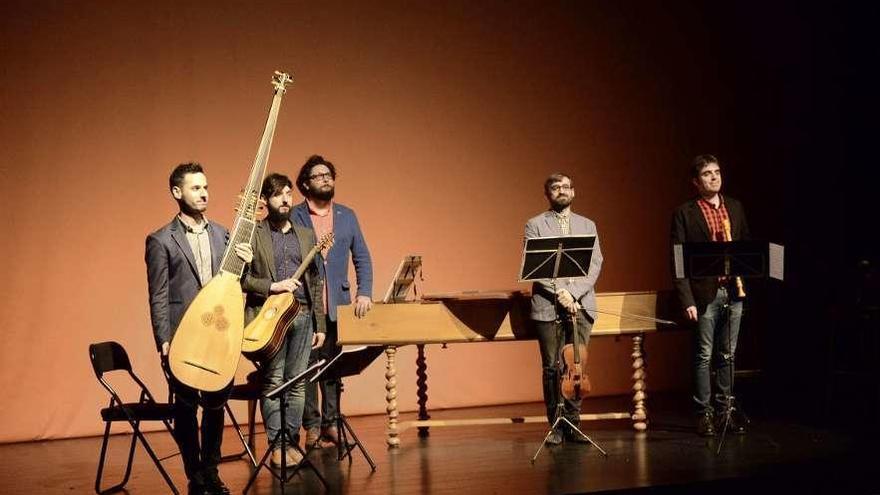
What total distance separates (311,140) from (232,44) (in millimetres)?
865

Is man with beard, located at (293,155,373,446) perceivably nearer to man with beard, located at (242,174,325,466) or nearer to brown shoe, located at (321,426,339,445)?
brown shoe, located at (321,426,339,445)

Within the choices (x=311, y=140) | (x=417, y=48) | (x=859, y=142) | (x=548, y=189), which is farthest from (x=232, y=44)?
(x=859, y=142)

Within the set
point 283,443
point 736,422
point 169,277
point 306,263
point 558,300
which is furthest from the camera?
point 736,422

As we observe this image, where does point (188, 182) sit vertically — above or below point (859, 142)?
below

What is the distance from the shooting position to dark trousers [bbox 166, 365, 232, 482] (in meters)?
4.54

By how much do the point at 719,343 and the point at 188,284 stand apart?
3.23 m

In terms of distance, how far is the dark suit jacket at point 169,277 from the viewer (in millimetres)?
4676

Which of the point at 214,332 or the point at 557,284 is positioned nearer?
the point at 214,332

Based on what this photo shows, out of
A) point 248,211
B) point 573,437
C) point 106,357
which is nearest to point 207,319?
point 248,211

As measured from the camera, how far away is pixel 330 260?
6.25 m

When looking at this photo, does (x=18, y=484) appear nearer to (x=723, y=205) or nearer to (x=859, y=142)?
(x=723, y=205)

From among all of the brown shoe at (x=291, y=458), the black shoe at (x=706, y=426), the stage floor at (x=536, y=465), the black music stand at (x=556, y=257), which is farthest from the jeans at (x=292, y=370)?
the black shoe at (x=706, y=426)

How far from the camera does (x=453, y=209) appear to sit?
790cm

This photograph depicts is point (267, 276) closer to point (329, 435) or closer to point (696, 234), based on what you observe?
point (329, 435)
